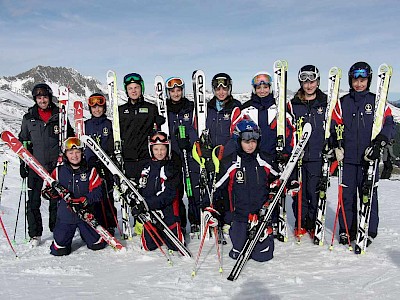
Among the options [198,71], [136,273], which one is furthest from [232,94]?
[136,273]

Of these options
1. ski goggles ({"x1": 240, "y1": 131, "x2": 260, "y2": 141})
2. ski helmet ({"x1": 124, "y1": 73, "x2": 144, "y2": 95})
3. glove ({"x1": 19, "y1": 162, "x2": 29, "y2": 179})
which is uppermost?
ski helmet ({"x1": 124, "y1": 73, "x2": 144, "y2": 95})

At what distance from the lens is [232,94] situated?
5.35m

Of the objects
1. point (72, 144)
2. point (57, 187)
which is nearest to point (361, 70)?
point (72, 144)

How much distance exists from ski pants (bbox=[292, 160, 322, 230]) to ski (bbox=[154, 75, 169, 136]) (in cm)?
210

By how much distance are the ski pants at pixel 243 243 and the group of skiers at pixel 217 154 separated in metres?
0.01

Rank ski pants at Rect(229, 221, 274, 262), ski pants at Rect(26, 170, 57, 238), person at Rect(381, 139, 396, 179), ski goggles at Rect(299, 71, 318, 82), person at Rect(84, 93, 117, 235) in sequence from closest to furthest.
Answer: ski pants at Rect(229, 221, 274, 262)
person at Rect(381, 139, 396, 179)
ski goggles at Rect(299, 71, 318, 82)
ski pants at Rect(26, 170, 57, 238)
person at Rect(84, 93, 117, 235)

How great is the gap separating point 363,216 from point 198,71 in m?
3.09

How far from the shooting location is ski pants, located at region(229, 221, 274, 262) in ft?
14.1

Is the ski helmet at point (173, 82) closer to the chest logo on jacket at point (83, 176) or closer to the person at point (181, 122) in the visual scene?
the person at point (181, 122)

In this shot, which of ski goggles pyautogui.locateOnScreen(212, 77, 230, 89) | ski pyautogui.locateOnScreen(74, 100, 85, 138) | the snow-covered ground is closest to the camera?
the snow-covered ground

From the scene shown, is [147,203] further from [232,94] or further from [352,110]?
[352,110]

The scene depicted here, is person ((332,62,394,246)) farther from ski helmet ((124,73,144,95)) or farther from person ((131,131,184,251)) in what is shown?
ski helmet ((124,73,144,95))

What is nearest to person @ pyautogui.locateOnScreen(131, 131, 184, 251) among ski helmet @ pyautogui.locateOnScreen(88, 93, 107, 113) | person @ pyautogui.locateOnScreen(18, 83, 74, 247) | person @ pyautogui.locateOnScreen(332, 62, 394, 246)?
ski helmet @ pyautogui.locateOnScreen(88, 93, 107, 113)

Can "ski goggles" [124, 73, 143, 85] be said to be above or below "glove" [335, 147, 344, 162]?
above
